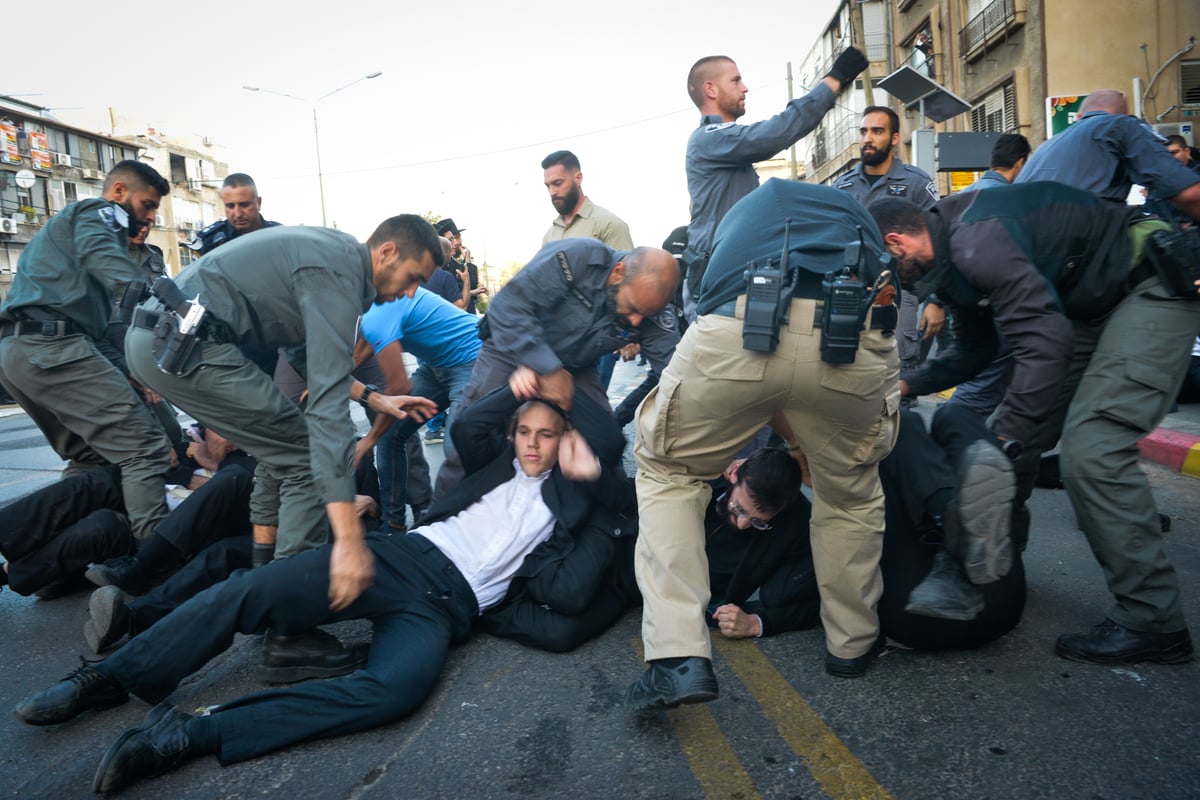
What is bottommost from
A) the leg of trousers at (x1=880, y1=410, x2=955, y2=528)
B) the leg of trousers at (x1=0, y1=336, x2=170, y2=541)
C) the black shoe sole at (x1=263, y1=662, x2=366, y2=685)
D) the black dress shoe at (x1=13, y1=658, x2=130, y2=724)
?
the black shoe sole at (x1=263, y1=662, x2=366, y2=685)

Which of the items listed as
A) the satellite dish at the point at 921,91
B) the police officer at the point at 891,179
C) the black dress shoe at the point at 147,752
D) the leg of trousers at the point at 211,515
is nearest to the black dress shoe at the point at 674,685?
the black dress shoe at the point at 147,752

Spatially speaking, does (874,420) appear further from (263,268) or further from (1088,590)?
(263,268)

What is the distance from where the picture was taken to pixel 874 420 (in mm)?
2398

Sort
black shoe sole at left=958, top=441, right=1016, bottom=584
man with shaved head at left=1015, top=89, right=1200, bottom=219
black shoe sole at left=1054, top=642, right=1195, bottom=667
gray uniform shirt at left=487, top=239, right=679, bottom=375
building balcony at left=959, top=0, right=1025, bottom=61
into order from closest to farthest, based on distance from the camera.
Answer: black shoe sole at left=958, top=441, right=1016, bottom=584
black shoe sole at left=1054, top=642, right=1195, bottom=667
man with shaved head at left=1015, top=89, right=1200, bottom=219
gray uniform shirt at left=487, top=239, right=679, bottom=375
building balcony at left=959, top=0, right=1025, bottom=61

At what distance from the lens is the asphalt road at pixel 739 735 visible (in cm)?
207

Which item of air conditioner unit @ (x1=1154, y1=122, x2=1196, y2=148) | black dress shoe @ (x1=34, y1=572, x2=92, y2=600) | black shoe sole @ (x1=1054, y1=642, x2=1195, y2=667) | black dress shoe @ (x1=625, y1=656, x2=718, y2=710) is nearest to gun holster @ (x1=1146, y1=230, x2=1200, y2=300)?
black shoe sole @ (x1=1054, y1=642, x2=1195, y2=667)

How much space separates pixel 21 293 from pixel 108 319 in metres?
0.41

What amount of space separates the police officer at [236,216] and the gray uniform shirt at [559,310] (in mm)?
2220

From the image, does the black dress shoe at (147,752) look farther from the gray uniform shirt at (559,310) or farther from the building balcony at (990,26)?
the building balcony at (990,26)

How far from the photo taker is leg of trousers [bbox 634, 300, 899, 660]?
228 cm

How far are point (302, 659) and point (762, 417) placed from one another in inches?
64.7

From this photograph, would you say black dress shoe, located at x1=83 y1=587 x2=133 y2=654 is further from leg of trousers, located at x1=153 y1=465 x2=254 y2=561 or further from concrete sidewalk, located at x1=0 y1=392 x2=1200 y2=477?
concrete sidewalk, located at x1=0 y1=392 x2=1200 y2=477

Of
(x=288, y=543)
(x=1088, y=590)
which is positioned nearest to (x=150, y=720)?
(x=288, y=543)

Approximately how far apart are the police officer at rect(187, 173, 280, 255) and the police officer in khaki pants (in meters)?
3.59
